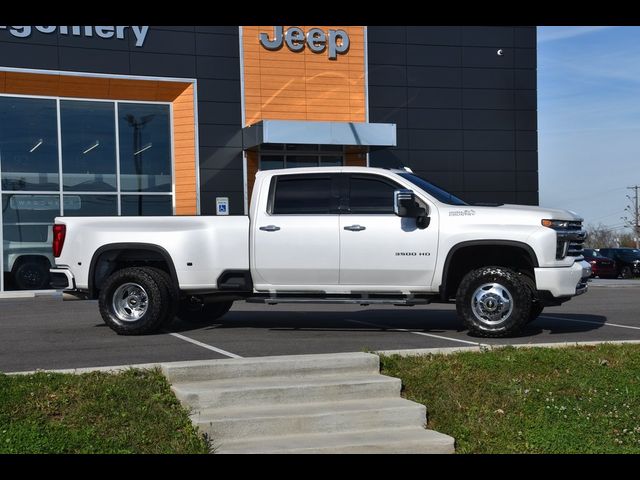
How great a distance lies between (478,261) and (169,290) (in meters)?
3.91

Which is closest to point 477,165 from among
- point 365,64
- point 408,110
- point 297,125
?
point 408,110

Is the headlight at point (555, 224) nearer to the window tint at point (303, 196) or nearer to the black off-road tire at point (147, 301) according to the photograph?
the window tint at point (303, 196)

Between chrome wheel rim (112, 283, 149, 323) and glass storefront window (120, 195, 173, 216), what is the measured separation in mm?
13606

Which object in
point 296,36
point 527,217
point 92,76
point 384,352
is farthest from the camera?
point 296,36

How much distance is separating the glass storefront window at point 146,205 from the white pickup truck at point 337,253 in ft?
43.5

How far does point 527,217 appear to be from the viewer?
977cm

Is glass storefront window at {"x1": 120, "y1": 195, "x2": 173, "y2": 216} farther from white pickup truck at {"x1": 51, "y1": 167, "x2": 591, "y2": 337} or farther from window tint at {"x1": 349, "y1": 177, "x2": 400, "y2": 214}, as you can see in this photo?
window tint at {"x1": 349, "y1": 177, "x2": 400, "y2": 214}

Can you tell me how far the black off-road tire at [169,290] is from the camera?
10422 millimetres

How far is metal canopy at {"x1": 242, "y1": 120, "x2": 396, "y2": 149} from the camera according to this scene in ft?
76.3

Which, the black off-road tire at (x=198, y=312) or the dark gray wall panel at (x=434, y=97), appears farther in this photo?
the dark gray wall panel at (x=434, y=97)

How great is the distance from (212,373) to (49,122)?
59.2 feet

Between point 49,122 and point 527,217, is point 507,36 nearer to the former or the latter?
point 49,122

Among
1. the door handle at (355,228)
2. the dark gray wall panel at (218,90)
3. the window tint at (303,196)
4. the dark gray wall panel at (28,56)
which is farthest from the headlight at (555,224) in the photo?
the dark gray wall panel at (28,56)

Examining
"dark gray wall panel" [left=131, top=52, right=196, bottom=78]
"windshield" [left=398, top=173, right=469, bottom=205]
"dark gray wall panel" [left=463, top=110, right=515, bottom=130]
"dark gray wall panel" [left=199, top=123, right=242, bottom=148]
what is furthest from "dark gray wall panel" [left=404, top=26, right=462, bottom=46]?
"windshield" [left=398, top=173, right=469, bottom=205]
